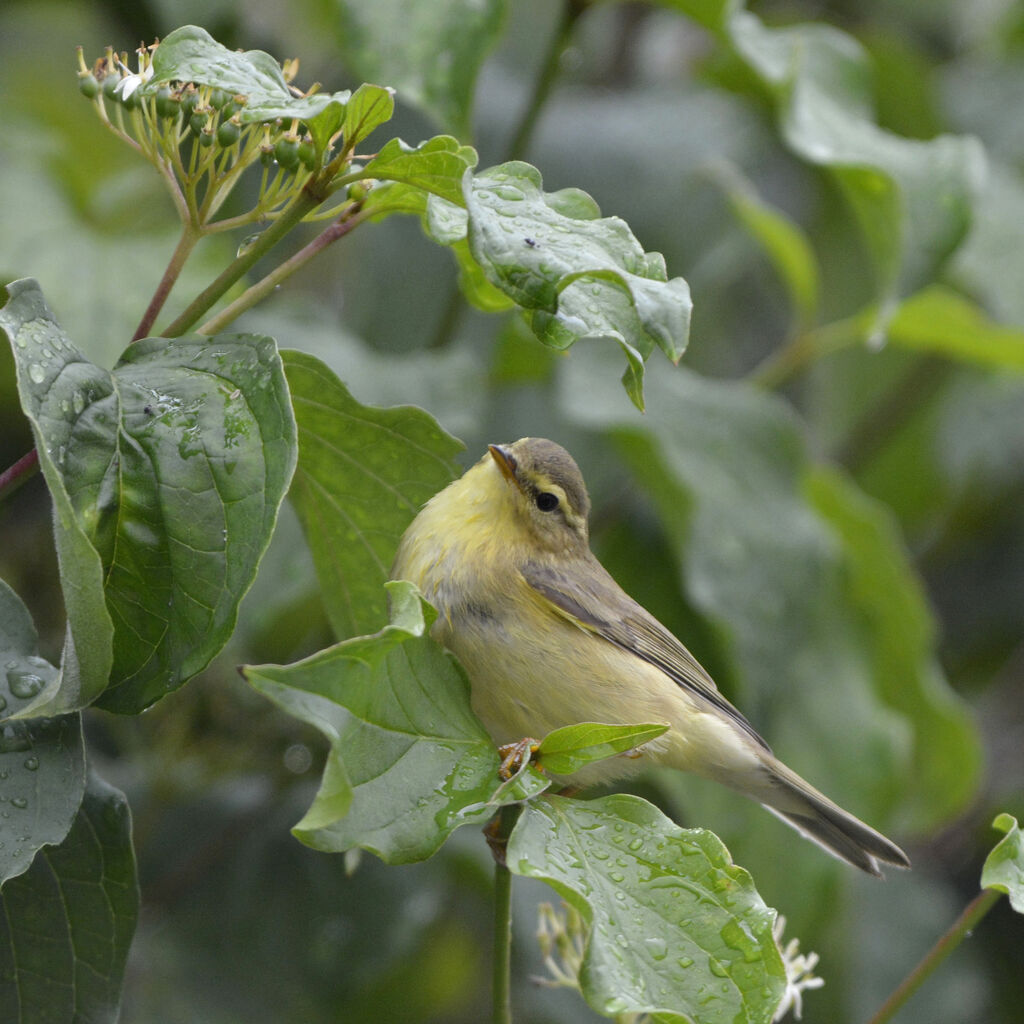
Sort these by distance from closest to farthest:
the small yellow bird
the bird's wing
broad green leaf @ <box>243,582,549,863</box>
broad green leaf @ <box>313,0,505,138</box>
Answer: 1. broad green leaf @ <box>243,582,549,863</box>
2. the small yellow bird
3. the bird's wing
4. broad green leaf @ <box>313,0,505,138</box>

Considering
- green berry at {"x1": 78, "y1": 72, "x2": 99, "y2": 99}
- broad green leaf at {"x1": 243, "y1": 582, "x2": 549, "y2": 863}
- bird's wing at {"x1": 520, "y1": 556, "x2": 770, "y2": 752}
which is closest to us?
broad green leaf at {"x1": 243, "y1": 582, "x2": 549, "y2": 863}

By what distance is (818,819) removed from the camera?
107 inches

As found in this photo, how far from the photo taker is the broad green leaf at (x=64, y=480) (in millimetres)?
1295

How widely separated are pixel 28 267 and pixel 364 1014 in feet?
7.63

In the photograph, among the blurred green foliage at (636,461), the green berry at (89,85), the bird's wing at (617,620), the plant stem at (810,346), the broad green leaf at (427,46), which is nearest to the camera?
the green berry at (89,85)

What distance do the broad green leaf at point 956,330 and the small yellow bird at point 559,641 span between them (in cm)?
119

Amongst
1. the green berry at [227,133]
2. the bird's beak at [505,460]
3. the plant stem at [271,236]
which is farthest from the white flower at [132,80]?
the bird's beak at [505,460]

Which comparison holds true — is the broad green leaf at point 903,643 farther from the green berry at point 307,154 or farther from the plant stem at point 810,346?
the green berry at point 307,154

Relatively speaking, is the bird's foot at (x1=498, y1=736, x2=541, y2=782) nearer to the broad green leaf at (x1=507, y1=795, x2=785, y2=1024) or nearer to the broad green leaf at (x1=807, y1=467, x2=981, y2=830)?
the broad green leaf at (x1=507, y1=795, x2=785, y2=1024)

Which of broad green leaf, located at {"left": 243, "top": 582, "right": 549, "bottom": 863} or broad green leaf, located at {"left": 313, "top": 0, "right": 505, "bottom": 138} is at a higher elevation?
broad green leaf, located at {"left": 313, "top": 0, "right": 505, "bottom": 138}

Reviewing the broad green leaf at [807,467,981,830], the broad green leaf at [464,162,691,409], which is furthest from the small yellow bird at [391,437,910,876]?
the broad green leaf at [807,467,981,830]

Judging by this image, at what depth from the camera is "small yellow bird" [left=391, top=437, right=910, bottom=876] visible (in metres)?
2.26

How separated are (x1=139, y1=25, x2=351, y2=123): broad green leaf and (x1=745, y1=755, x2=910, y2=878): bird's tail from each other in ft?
6.03

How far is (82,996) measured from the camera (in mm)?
1689
